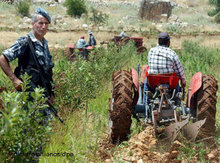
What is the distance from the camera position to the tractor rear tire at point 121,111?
3721 millimetres

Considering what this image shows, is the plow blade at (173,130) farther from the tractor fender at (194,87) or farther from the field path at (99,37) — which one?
the field path at (99,37)

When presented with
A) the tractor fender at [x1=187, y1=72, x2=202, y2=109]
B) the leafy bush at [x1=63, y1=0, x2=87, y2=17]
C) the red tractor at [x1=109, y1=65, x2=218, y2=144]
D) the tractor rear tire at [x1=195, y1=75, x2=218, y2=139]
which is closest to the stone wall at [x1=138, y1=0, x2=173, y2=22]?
the leafy bush at [x1=63, y1=0, x2=87, y2=17]

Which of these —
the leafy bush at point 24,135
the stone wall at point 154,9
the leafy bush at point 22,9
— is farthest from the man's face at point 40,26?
the stone wall at point 154,9

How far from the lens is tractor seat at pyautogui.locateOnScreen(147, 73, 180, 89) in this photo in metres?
4.02

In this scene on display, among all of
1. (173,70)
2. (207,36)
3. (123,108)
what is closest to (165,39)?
(173,70)

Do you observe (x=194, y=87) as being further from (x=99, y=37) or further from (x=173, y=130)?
(x=99, y=37)

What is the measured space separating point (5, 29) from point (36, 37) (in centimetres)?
2051

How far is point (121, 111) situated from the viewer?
12.2 feet

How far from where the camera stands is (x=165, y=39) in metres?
4.16

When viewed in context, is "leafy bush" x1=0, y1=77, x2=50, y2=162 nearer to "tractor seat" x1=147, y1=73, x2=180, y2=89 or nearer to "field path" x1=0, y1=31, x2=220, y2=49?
"tractor seat" x1=147, y1=73, x2=180, y2=89

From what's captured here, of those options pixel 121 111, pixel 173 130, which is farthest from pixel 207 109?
pixel 121 111

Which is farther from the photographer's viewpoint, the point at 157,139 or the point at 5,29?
the point at 5,29

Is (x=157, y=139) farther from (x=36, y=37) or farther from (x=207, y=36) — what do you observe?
(x=207, y=36)

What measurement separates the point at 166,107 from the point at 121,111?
723 mm
